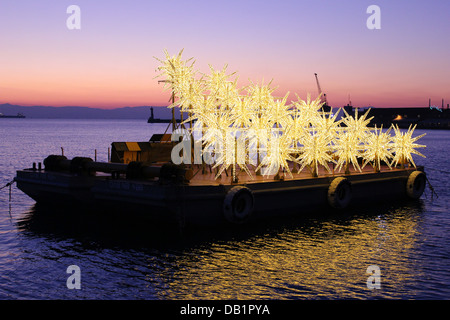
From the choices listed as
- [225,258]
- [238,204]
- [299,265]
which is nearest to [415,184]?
[238,204]

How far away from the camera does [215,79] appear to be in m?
37.7

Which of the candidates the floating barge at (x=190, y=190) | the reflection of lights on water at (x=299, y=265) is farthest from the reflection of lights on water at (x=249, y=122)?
the reflection of lights on water at (x=299, y=265)

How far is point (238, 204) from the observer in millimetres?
31016

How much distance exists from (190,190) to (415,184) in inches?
1052

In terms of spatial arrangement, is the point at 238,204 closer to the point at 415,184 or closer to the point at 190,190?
the point at 190,190

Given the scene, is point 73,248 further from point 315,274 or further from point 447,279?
point 447,279

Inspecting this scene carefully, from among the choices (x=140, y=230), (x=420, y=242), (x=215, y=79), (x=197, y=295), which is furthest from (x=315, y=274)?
(x=215, y=79)

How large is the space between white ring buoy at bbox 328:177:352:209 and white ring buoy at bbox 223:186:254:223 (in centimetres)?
888

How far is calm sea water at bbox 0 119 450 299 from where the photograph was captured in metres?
21.5

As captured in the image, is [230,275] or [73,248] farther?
[73,248]

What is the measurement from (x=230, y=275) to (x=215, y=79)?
18.6 m
